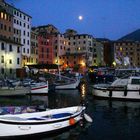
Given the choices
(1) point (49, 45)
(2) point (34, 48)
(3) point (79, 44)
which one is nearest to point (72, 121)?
(2) point (34, 48)

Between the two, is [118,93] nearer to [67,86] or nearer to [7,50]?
[67,86]

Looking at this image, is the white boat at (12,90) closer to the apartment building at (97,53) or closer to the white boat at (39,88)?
the white boat at (39,88)

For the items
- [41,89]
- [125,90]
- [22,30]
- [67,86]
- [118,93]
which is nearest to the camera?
[125,90]

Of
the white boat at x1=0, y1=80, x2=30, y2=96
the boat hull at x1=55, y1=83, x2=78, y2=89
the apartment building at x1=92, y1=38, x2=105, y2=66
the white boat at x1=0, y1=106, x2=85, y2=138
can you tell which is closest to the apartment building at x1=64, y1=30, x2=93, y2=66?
the apartment building at x1=92, y1=38, x2=105, y2=66

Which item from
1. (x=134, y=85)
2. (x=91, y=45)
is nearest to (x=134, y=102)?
(x=134, y=85)

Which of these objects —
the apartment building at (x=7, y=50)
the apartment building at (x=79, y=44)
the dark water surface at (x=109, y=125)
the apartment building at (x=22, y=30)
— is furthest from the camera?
the apartment building at (x=79, y=44)

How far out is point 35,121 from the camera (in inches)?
808

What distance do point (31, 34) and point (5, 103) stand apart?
67806 millimetres

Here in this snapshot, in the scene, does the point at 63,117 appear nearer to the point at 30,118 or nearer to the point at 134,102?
the point at 30,118

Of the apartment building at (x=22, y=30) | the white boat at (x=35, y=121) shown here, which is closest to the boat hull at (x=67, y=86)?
the white boat at (x=35, y=121)

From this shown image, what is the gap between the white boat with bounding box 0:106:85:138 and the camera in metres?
20.0

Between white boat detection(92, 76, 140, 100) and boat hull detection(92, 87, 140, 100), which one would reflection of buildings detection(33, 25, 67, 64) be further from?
white boat detection(92, 76, 140, 100)

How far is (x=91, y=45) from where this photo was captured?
149 meters

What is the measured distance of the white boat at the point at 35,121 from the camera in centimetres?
2005
